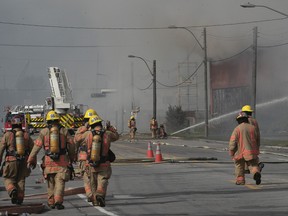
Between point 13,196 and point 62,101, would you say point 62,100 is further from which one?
point 13,196

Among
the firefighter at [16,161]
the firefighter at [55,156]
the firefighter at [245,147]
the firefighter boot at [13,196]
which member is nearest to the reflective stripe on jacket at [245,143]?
the firefighter at [245,147]

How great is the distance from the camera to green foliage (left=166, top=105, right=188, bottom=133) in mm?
71375

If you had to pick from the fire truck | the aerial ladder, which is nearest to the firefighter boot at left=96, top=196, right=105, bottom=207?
the fire truck

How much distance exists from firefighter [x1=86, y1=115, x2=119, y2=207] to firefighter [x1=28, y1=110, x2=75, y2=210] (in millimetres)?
393

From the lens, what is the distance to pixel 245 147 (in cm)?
1404

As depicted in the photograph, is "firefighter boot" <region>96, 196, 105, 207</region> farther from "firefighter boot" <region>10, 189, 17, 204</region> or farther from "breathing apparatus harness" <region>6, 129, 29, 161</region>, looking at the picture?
"breathing apparatus harness" <region>6, 129, 29, 161</region>

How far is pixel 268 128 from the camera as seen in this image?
Result: 218ft

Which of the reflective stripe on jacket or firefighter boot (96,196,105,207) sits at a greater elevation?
the reflective stripe on jacket

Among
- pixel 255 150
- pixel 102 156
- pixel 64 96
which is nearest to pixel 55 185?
pixel 102 156

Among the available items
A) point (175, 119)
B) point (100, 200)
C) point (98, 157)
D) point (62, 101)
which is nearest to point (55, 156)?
point (98, 157)

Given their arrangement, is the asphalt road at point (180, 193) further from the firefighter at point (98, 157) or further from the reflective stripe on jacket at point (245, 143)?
the reflective stripe on jacket at point (245, 143)

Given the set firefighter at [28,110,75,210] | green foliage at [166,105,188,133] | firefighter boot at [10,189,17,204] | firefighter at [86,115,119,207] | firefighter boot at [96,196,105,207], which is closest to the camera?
firefighter boot at [96,196,105,207]

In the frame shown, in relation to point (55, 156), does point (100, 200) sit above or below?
below

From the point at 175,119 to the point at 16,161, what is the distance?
196ft
